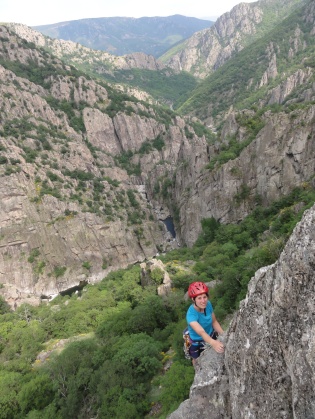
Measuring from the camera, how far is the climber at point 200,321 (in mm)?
6593

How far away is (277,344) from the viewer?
4.93 meters

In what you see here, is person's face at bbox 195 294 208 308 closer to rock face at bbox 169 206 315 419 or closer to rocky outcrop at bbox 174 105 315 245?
rock face at bbox 169 206 315 419

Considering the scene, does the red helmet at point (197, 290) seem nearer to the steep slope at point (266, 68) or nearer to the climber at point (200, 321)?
the climber at point (200, 321)

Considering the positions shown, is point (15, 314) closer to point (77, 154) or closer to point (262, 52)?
point (77, 154)

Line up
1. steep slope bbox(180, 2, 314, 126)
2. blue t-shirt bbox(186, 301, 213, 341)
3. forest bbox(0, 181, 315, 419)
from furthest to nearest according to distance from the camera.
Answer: steep slope bbox(180, 2, 314, 126)
forest bbox(0, 181, 315, 419)
blue t-shirt bbox(186, 301, 213, 341)

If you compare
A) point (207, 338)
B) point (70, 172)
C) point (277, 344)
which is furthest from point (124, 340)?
point (70, 172)

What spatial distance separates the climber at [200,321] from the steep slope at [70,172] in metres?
62.5

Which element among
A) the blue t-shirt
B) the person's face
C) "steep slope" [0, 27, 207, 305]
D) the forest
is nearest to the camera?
the person's face

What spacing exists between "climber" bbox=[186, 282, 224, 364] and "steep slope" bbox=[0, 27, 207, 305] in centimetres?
6249

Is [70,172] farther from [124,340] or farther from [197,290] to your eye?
[197,290]

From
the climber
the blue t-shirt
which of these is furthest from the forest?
the blue t-shirt

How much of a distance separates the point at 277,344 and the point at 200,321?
250cm

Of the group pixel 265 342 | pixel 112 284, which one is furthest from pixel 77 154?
pixel 265 342

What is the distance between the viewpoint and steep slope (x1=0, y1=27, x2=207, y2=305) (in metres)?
73.3
